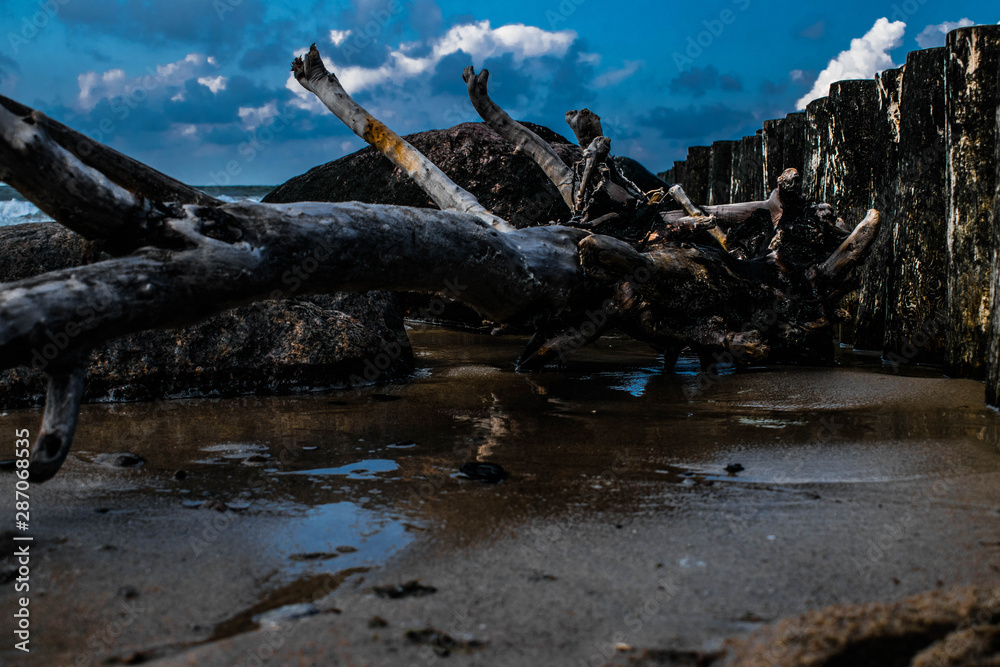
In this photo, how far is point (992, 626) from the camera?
1.46 metres

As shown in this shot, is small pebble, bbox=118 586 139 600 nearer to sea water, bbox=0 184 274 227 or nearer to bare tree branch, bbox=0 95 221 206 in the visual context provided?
bare tree branch, bbox=0 95 221 206

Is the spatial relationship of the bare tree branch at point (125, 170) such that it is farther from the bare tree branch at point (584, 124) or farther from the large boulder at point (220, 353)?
the bare tree branch at point (584, 124)

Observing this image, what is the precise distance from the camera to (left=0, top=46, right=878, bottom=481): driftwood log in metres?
2.54

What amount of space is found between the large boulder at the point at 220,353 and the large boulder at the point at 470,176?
3755 millimetres

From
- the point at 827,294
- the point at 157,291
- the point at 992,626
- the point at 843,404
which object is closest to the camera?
the point at 992,626

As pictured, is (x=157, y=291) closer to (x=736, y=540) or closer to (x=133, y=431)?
(x=133, y=431)

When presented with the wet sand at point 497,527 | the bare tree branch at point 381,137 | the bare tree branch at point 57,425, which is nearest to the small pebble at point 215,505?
the wet sand at point 497,527

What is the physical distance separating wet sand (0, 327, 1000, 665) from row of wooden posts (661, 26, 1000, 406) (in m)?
0.89

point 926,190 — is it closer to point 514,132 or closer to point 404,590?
point 514,132

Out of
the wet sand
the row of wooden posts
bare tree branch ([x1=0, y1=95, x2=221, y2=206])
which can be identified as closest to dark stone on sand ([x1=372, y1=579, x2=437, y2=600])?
the wet sand

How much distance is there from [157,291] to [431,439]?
50.3 inches

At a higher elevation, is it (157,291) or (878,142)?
(878,142)

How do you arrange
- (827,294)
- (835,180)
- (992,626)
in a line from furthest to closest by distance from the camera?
1. (835,180)
2. (827,294)
3. (992,626)

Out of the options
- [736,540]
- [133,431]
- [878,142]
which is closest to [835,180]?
[878,142]
